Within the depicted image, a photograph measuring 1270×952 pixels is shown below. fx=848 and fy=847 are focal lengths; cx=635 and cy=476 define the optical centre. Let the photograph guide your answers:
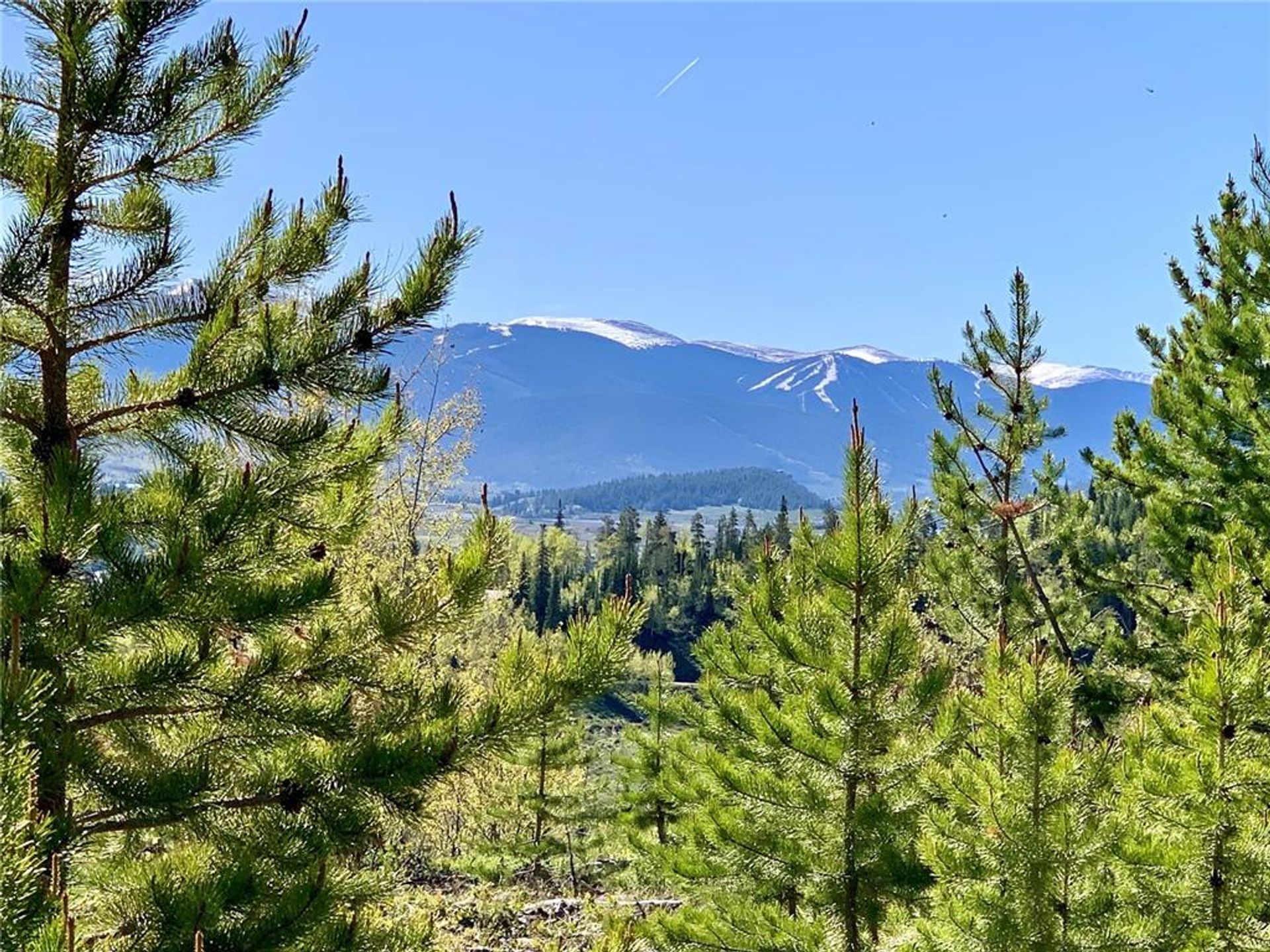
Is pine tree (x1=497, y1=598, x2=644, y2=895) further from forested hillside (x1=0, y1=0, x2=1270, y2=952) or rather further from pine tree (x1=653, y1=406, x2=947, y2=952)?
forested hillside (x1=0, y1=0, x2=1270, y2=952)

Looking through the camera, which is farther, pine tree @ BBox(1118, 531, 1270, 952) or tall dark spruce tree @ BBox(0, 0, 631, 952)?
pine tree @ BBox(1118, 531, 1270, 952)

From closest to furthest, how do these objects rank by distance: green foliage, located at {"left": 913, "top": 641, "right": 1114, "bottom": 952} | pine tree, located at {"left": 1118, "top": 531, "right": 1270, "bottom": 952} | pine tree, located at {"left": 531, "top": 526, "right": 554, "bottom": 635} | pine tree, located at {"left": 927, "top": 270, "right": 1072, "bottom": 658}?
pine tree, located at {"left": 1118, "top": 531, "right": 1270, "bottom": 952}, green foliage, located at {"left": 913, "top": 641, "right": 1114, "bottom": 952}, pine tree, located at {"left": 927, "top": 270, "right": 1072, "bottom": 658}, pine tree, located at {"left": 531, "top": 526, "right": 554, "bottom": 635}

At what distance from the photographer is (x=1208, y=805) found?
12.6 feet

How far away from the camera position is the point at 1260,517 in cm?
760

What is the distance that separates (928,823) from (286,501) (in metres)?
3.87

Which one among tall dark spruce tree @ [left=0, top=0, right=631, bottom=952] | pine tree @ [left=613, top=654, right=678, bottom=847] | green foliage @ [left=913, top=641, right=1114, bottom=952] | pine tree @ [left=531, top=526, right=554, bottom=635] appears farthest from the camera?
pine tree @ [left=531, top=526, right=554, bottom=635]

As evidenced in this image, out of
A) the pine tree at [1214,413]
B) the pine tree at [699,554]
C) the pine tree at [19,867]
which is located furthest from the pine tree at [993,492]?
the pine tree at [699,554]

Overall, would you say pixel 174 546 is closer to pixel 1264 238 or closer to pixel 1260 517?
pixel 1260 517

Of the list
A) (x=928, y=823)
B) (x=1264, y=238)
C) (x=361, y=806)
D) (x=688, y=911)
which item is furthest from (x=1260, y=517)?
(x=361, y=806)

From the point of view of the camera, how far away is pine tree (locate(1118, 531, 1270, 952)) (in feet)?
12.6

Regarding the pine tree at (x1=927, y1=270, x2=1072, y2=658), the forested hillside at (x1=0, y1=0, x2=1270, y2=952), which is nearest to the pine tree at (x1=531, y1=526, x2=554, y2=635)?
the pine tree at (x1=927, y1=270, x2=1072, y2=658)

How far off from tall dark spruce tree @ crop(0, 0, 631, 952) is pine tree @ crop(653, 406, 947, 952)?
6.18ft

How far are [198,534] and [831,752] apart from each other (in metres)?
4.16

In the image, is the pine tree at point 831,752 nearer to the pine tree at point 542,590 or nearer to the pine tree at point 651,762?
the pine tree at point 651,762
